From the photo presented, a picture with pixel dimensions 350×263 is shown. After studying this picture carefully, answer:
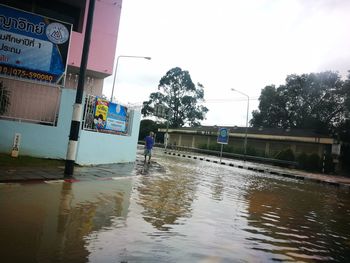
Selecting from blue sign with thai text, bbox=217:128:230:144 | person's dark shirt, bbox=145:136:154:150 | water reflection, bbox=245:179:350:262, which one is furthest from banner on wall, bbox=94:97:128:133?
blue sign with thai text, bbox=217:128:230:144

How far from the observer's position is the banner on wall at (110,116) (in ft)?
54.3

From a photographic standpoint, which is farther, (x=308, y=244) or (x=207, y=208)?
(x=207, y=208)

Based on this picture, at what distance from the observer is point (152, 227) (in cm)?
644

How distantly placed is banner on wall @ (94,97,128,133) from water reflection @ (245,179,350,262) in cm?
820

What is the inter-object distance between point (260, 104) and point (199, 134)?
1439 cm

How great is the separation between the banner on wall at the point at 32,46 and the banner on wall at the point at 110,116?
2.32 metres

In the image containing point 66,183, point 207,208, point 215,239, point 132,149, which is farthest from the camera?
point 132,149

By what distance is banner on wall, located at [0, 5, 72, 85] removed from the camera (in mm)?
13797

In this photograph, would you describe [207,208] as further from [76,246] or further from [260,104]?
[260,104]

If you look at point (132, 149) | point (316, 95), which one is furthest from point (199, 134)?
point (132, 149)

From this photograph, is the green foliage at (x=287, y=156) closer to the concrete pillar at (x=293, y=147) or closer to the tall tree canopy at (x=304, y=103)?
the concrete pillar at (x=293, y=147)

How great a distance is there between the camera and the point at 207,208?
9.01 meters

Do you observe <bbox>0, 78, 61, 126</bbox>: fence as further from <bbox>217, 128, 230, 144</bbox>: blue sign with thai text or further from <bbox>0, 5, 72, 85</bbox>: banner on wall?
<bbox>217, 128, 230, 144</bbox>: blue sign with thai text

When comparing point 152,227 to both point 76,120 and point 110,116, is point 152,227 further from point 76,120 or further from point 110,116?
point 110,116
